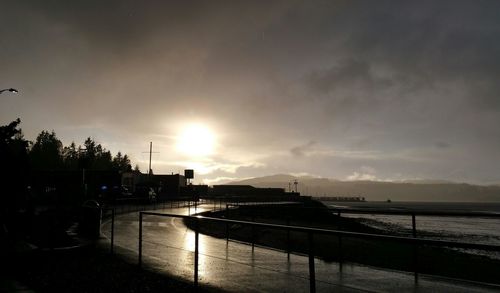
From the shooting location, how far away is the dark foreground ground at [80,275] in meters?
7.70

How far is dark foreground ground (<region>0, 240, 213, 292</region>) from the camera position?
770 cm

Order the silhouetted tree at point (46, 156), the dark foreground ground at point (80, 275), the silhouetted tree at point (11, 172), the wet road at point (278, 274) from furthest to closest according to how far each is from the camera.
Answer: the silhouetted tree at point (46, 156) < the silhouetted tree at point (11, 172) < the dark foreground ground at point (80, 275) < the wet road at point (278, 274)

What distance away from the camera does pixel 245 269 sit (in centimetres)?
913

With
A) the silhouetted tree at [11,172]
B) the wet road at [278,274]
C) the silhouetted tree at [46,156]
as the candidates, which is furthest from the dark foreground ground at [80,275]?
the silhouetted tree at [46,156]

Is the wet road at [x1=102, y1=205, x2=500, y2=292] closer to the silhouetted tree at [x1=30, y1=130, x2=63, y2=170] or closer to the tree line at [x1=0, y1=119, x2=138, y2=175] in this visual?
the tree line at [x1=0, y1=119, x2=138, y2=175]

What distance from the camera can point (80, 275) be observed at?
8812mm

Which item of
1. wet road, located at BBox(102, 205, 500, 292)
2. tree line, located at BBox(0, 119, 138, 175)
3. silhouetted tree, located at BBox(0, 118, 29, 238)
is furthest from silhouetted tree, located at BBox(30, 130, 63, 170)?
wet road, located at BBox(102, 205, 500, 292)

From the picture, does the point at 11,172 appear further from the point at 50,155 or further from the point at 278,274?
the point at 50,155

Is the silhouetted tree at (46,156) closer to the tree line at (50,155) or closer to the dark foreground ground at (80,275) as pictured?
the tree line at (50,155)

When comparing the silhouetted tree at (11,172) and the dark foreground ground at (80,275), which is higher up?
the silhouetted tree at (11,172)

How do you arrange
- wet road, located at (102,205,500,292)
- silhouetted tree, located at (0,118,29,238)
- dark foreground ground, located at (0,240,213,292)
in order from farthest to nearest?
silhouetted tree, located at (0,118,29,238) → dark foreground ground, located at (0,240,213,292) → wet road, located at (102,205,500,292)

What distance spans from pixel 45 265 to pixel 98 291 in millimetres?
3430

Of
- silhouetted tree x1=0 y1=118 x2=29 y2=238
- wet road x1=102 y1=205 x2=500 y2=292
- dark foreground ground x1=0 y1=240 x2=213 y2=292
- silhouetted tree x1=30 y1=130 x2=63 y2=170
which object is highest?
silhouetted tree x1=30 y1=130 x2=63 y2=170

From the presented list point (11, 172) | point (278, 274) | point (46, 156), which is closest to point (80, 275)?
point (278, 274)
